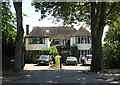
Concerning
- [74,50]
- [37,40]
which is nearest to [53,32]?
[37,40]

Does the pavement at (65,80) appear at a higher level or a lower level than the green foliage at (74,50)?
lower


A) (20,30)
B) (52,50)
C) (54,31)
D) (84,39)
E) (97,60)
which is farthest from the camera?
(54,31)

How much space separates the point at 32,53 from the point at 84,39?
12324 millimetres

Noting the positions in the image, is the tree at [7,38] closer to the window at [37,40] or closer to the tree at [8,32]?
the tree at [8,32]

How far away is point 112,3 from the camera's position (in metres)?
34.5

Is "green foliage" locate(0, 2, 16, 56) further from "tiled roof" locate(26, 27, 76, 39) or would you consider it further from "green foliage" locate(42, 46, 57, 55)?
"tiled roof" locate(26, 27, 76, 39)

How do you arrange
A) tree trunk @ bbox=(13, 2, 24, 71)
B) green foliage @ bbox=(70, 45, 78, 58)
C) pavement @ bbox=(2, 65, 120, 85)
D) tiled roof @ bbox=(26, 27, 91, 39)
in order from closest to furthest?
pavement @ bbox=(2, 65, 120, 85) → tree trunk @ bbox=(13, 2, 24, 71) → green foliage @ bbox=(70, 45, 78, 58) → tiled roof @ bbox=(26, 27, 91, 39)

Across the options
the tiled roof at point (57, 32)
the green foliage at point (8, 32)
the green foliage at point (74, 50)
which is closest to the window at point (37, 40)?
the tiled roof at point (57, 32)

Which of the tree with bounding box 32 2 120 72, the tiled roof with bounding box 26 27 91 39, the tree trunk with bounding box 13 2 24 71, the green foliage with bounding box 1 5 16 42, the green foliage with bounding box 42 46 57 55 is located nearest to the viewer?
the tree trunk with bounding box 13 2 24 71

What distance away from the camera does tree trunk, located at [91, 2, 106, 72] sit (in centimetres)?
3234

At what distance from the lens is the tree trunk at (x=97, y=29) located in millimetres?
32344

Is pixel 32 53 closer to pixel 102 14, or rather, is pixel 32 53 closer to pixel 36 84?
pixel 102 14

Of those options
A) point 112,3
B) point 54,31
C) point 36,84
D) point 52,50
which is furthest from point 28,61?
point 36,84

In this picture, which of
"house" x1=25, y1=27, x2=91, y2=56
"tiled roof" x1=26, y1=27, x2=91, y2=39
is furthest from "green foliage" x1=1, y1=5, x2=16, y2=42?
"house" x1=25, y1=27, x2=91, y2=56
